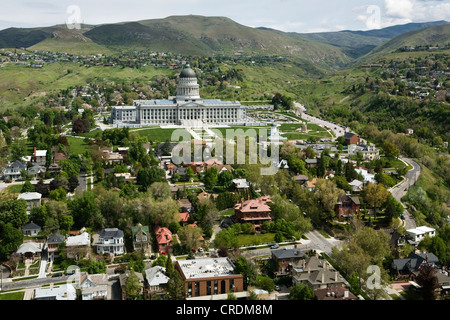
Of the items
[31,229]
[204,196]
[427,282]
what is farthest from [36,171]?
[427,282]

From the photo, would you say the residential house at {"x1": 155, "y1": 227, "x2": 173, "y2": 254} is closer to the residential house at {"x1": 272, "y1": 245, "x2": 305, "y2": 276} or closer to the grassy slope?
the residential house at {"x1": 272, "y1": 245, "x2": 305, "y2": 276}

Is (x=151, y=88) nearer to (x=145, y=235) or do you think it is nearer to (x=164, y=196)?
(x=164, y=196)

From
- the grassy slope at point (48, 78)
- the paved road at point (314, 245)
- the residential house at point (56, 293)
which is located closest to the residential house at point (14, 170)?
the residential house at point (56, 293)

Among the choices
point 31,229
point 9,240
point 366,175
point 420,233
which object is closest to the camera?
point 9,240

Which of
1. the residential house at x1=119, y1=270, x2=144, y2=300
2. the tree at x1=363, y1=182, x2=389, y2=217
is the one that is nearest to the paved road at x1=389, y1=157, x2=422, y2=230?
the tree at x1=363, y1=182, x2=389, y2=217

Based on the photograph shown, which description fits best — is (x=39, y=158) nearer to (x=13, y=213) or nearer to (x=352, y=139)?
(x=13, y=213)

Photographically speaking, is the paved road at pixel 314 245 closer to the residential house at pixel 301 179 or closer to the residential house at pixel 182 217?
the residential house at pixel 182 217

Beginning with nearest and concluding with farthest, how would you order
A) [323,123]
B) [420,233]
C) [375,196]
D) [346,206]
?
[420,233] < [346,206] < [375,196] < [323,123]
